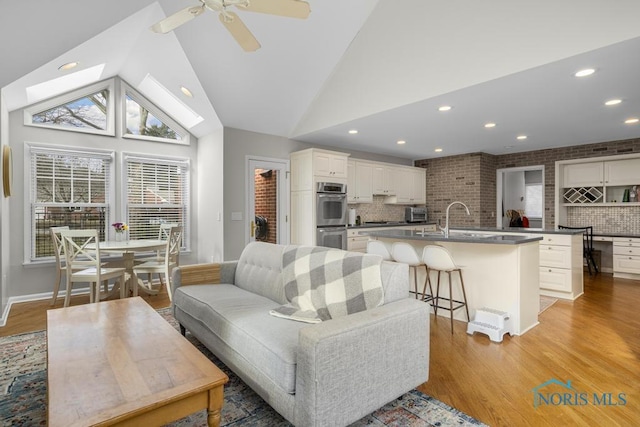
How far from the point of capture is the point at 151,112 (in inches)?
209

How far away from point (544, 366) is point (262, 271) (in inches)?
91.7

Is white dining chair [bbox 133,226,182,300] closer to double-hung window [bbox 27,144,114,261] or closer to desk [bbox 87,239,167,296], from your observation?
desk [bbox 87,239,167,296]

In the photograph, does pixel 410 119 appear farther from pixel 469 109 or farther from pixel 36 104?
pixel 36 104

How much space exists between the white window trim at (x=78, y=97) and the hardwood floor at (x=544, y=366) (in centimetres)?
238

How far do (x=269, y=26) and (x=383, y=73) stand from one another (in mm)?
1405

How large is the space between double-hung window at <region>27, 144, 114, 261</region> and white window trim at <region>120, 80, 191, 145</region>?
0.48 meters

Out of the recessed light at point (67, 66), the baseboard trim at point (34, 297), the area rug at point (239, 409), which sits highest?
the recessed light at point (67, 66)

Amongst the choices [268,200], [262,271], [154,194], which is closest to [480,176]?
[268,200]

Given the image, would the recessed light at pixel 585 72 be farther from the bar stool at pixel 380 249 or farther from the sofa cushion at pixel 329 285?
the sofa cushion at pixel 329 285

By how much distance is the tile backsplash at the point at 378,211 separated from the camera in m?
7.10

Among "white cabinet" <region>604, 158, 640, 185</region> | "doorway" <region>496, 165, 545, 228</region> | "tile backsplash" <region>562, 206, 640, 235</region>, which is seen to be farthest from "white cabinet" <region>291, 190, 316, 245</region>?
"doorway" <region>496, 165, 545, 228</region>

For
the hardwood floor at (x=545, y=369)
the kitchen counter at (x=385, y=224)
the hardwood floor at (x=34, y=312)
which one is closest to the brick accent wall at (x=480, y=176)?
the kitchen counter at (x=385, y=224)

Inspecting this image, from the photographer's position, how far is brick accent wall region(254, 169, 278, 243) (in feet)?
18.0

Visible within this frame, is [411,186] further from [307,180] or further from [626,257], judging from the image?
[626,257]
